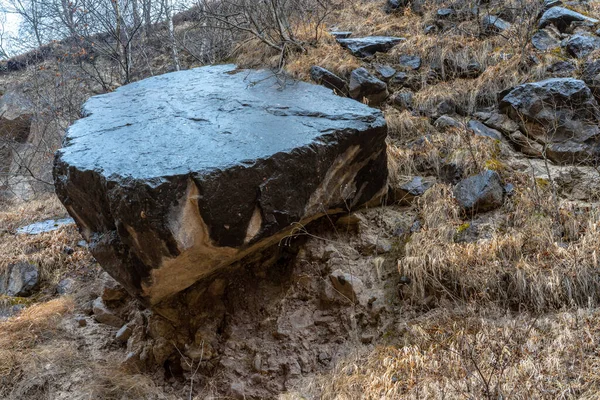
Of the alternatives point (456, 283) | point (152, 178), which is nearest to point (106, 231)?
point (152, 178)

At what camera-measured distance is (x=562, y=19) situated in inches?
229

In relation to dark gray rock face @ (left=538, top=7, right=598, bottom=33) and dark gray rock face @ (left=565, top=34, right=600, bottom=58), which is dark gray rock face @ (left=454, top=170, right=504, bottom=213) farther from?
dark gray rock face @ (left=538, top=7, right=598, bottom=33)

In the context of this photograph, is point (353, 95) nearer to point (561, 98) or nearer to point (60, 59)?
point (561, 98)

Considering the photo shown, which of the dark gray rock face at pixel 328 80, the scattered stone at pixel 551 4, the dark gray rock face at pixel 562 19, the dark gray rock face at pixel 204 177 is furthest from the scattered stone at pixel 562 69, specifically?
the dark gray rock face at pixel 204 177

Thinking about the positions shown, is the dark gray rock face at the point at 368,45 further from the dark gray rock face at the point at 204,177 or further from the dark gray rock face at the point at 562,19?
the dark gray rock face at the point at 204,177

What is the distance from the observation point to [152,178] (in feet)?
8.94

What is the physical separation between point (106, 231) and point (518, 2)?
257 inches

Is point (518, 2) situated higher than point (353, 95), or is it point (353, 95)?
point (518, 2)

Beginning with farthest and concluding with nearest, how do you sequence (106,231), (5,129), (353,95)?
1. (5,129)
2. (353,95)
3. (106,231)

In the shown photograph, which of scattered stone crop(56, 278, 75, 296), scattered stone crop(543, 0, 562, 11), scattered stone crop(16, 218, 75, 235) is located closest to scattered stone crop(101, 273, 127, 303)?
scattered stone crop(56, 278, 75, 296)

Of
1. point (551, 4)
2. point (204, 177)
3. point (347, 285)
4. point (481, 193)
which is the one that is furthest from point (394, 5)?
point (204, 177)

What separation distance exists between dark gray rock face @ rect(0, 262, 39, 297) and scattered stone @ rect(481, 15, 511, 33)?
21.8ft

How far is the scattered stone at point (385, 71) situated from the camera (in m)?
5.87

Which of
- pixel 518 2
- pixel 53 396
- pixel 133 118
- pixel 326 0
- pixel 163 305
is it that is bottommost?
pixel 53 396
